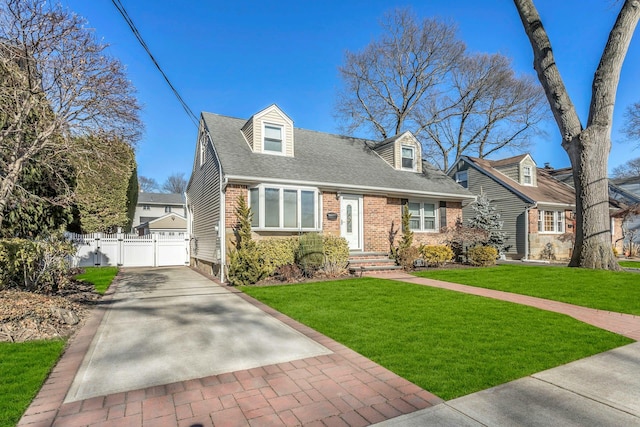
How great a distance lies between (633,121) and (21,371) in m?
34.2

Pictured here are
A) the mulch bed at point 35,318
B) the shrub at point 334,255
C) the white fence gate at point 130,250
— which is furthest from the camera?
the white fence gate at point 130,250

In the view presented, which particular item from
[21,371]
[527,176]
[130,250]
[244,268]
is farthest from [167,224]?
[21,371]

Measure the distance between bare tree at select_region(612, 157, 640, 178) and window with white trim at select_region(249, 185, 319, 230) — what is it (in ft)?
139

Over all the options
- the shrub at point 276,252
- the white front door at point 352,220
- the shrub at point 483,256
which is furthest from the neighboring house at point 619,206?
the shrub at point 276,252

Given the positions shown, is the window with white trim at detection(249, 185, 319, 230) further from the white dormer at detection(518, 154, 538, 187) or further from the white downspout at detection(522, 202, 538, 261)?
the white dormer at detection(518, 154, 538, 187)

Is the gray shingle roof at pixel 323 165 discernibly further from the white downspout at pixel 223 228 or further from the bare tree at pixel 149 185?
the bare tree at pixel 149 185

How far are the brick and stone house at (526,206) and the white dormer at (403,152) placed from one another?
6823mm

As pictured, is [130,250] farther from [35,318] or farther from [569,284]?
[569,284]

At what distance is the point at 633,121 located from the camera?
24938 mm

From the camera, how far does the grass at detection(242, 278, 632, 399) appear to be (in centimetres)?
375

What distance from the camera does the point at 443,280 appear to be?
10.6 m

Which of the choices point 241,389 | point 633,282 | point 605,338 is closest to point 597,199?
point 633,282

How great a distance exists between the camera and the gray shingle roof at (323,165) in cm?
1207

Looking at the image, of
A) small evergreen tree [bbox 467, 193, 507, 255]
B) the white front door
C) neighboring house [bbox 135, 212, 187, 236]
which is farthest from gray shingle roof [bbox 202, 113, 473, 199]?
neighboring house [bbox 135, 212, 187, 236]
